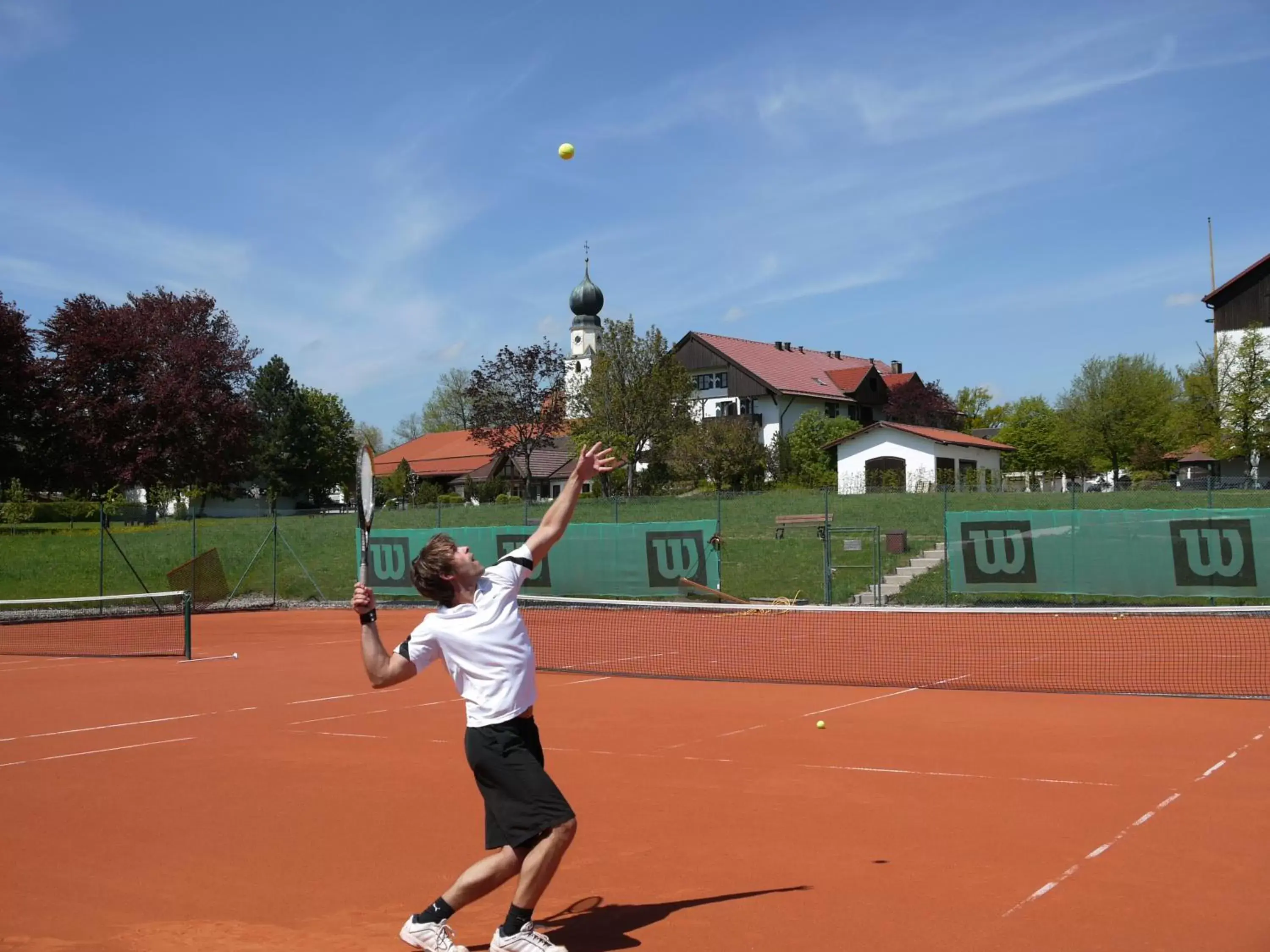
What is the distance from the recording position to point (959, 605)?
22203 millimetres

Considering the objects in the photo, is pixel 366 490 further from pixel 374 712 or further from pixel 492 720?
pixel 374 712

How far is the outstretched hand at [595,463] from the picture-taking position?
506cm

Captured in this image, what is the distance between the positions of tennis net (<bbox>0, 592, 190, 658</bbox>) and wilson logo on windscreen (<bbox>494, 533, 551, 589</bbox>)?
269 inches

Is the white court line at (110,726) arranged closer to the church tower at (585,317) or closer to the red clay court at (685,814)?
the red clay court at (685,814)

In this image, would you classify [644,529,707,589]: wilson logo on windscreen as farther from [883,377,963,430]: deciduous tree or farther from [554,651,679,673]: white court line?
[883,377,963,430]: deciduous tree

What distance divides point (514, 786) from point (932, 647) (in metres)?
13.4

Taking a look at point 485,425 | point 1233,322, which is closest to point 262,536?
point 485,425

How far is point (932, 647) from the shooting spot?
17.0 metres

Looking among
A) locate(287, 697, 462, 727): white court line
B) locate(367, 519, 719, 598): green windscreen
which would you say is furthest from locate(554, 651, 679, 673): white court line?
locate(367, 519, 719, 598): green windscreen

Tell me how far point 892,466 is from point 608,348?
1379cm

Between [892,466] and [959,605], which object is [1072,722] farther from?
[892,466]

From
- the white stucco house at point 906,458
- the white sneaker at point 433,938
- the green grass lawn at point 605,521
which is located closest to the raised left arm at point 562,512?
the white sneaker at point 433,938

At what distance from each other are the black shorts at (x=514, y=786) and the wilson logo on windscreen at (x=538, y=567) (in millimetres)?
20123

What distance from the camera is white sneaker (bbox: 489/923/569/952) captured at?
14.9ft
